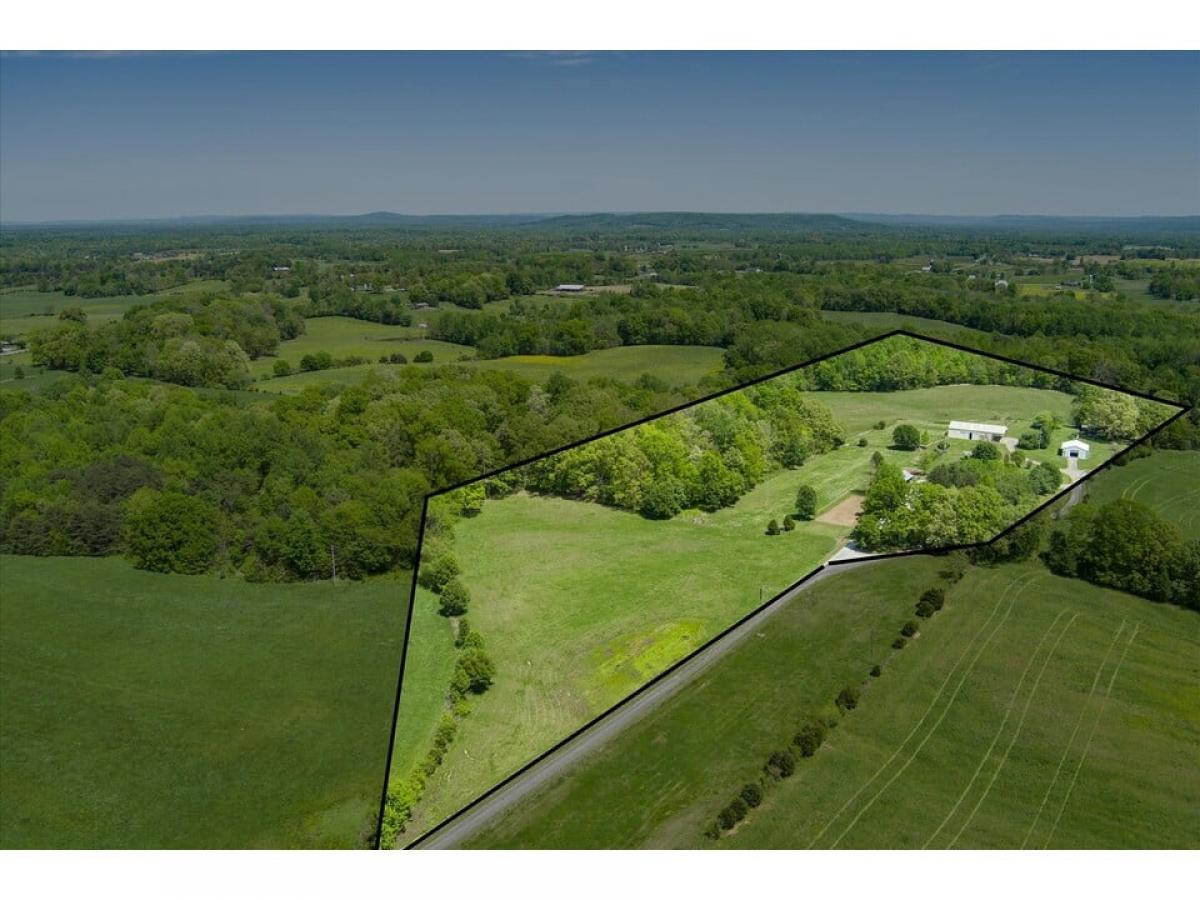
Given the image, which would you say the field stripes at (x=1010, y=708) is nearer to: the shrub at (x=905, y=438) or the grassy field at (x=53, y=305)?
the shrub at (x=905, y=438)

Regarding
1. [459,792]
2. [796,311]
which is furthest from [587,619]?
[796,311]

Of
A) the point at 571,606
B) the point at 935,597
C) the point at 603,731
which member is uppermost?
the point at 571,606

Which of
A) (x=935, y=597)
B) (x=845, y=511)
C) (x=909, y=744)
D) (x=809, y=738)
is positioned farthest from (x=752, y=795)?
(x=935, y=597)

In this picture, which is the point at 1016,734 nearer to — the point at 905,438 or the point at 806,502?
the point at 905,438

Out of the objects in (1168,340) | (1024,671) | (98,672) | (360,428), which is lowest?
(98,672)

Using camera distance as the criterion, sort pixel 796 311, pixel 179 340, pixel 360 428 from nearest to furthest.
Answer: pixel 360 428 < pixel 179 340 < pixel 796 311

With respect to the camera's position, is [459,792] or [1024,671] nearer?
[459,792]

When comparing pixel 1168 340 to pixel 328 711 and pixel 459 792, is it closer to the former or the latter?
pixel 328 711
